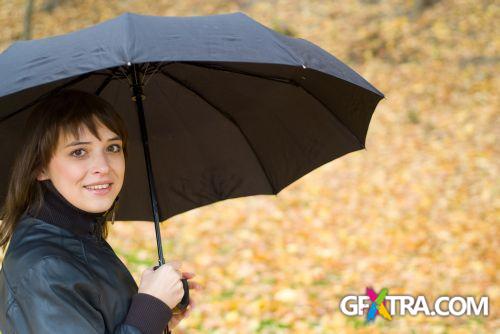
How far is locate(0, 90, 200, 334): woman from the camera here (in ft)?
5.52

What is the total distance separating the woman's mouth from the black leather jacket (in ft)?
0.45

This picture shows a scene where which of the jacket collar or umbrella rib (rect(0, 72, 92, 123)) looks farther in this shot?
umbrella rib (rect(0, 72, 92, 123))

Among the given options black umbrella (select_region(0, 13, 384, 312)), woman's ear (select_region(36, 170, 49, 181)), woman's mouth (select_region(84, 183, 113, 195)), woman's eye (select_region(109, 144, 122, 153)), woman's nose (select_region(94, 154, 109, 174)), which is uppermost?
black umbrella (select_region(0, 13, 384, 312))

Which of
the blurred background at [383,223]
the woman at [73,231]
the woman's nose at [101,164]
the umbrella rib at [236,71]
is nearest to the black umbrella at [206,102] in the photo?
the umbrella rib at [236,71]

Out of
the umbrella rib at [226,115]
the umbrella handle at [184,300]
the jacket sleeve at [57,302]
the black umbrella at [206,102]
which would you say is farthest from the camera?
the umbrella rib at [226,115]

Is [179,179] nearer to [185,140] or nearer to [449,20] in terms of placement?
[185,140]

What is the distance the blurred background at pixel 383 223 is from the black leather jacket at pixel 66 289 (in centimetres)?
294

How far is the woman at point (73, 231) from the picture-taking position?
1683 millimetres

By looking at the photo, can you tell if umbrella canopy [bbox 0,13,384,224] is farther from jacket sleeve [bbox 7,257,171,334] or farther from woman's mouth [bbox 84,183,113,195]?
jacket sleeve [bbox 7,257,171,334]

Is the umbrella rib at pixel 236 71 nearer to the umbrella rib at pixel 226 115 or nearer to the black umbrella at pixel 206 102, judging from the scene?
the black umbrella at pixel 206 102

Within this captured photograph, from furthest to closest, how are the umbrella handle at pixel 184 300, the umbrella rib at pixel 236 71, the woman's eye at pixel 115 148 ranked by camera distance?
the umbrella rib at pixel 236 71 → the umbrella handle at pixel 184 300 → the woman's eye at pixel 115 148

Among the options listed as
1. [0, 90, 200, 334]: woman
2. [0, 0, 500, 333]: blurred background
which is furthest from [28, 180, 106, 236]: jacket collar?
[0, 0, 500, 333]: blurred background

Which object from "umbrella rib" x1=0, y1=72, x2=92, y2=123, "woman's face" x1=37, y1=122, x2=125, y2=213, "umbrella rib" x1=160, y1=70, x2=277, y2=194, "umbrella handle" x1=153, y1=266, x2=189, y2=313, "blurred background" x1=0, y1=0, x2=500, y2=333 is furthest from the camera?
"blurred background" x1=0, y1=0, x2=500, y2=333

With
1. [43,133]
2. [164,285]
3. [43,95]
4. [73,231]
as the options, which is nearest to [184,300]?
[164,285]
